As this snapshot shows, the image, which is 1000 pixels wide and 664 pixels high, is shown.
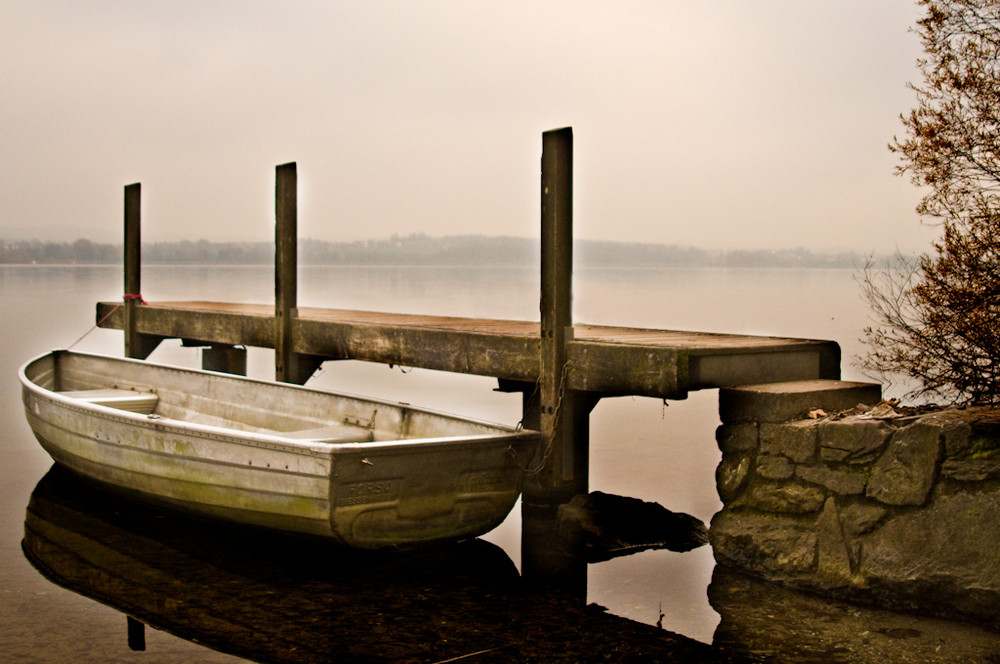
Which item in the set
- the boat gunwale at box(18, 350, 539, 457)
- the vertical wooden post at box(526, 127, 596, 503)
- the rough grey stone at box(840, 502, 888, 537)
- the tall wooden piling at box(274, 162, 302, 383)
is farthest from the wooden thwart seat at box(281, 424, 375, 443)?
the rough grey stone at box(840, 502, 888, 537)

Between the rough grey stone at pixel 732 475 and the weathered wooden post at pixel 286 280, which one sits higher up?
the weathered wooden post at pixel 286 280

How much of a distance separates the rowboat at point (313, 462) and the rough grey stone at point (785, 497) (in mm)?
1686

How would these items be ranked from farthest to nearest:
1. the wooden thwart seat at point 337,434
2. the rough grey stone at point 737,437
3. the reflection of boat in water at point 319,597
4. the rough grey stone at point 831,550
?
the wooden thwart seat at point 337,434
the rough grey stone at point 737,437
the rough grey stone at point 831,550
the reflection of boat in water at point 319,597

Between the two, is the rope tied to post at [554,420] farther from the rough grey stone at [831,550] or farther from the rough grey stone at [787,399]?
the rough grey stone at [831,550]

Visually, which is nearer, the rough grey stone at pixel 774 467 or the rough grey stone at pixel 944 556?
the rough grey stone at pixel 944 556

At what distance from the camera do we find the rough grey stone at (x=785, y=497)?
6.21 m

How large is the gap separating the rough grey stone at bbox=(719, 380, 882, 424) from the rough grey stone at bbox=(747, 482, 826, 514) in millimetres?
418

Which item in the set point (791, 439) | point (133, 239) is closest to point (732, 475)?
point (791, 439)

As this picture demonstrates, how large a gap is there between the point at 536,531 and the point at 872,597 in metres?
2.72

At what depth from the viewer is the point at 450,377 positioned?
1962cm

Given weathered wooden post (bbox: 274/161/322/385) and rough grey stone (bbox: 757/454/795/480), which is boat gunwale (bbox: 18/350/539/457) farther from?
rough grey stone (bbox: 757/454/795/480)

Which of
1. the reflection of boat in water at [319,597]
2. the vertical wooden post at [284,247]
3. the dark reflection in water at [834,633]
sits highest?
the vertical wooden post at [284,247]

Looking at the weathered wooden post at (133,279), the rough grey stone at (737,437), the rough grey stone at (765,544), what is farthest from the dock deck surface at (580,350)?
the weathered wooden post at (133,279)

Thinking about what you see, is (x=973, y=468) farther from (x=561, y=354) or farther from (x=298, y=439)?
(x=298, y=439)
